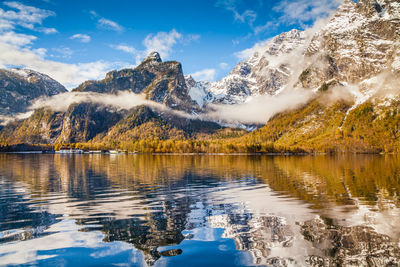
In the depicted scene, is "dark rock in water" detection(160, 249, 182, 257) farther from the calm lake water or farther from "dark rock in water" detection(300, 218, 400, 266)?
"dark rock in water" detection(300, 218, 400, 266)

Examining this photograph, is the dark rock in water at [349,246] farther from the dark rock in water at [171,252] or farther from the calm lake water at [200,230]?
the dark rock in water at [171,252]

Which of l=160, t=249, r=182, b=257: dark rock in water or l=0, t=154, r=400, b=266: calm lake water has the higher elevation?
l=160, t=249, r=182, b=257: dark rock in water

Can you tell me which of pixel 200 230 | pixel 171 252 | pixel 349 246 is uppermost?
pixel 171 252

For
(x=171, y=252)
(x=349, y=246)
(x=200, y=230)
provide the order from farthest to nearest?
1. (x=200, y=230)
2. (x=349, y=246)
3. (x=171, y=252)

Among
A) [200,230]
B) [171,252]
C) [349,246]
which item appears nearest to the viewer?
[171,252]

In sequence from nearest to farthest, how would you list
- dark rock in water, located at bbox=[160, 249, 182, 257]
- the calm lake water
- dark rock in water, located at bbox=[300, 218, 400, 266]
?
dark rock in water, located at bbox=[300, 218, 400, 266] < the calm lake water < dark rock in water, located at bbox=[160, 249, 182, 257]

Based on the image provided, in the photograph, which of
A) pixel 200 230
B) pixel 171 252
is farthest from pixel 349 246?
pixel 171 252

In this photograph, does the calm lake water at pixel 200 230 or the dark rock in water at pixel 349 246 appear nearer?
the dark rock in water at pixel 349 246

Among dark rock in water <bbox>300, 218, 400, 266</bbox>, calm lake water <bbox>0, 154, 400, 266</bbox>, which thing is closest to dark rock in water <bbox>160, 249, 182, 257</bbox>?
calm lake water <bbox>0, 154, 400, 266</bbox>

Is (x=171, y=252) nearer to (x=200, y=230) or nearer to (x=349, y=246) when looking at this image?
(x=200, y=230)

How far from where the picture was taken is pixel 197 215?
24.6m

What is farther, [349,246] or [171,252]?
[349,246]

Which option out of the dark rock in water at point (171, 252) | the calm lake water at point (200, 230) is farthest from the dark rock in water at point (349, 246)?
the dark rock in water at point (171, 252)

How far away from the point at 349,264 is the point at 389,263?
198 centimetres
